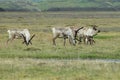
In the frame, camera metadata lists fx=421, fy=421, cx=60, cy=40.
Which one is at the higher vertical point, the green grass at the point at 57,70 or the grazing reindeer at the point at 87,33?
the green grass at the point at 57,70

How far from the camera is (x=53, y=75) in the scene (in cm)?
1988

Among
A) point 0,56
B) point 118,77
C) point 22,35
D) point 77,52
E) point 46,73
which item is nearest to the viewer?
point 118,77

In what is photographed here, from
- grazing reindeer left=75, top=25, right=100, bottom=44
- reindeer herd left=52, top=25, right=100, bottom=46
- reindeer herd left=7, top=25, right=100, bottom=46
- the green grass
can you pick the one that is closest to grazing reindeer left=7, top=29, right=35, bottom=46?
reindeer herd left=7, top=25, right=100, bottom=46

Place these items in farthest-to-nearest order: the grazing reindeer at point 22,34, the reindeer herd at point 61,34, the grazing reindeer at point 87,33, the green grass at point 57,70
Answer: the grazing reindeer at point 87,33
the reindeer herd at point 61,34
the grazing reindeer at point 22,34
the green grass at point 57,70

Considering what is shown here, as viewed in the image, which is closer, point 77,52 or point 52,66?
point 52,66

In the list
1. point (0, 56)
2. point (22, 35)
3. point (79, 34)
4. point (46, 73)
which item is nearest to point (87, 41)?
point (79, 34)

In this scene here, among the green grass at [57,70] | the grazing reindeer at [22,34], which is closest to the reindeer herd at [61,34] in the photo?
the grazing reindeer at [22,34]

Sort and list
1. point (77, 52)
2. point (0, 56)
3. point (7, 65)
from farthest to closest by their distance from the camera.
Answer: point (77, 52) → point (0, 56) → point (7, 65)

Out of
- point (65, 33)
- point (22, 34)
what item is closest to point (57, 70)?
point (65, 33)

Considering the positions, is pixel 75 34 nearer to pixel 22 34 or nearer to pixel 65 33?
pixel 65 33

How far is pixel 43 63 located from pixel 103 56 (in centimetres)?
585

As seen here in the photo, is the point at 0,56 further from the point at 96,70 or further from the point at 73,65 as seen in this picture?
the point at 96,70

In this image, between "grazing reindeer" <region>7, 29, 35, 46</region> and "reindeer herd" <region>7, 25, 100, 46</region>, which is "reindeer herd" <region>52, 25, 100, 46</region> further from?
"grazing reindeer" <region>7, 29, 35, 46</region>

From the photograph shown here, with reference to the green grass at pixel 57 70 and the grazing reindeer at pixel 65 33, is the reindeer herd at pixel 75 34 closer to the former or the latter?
the grazing reindeer at pixel 65 33
